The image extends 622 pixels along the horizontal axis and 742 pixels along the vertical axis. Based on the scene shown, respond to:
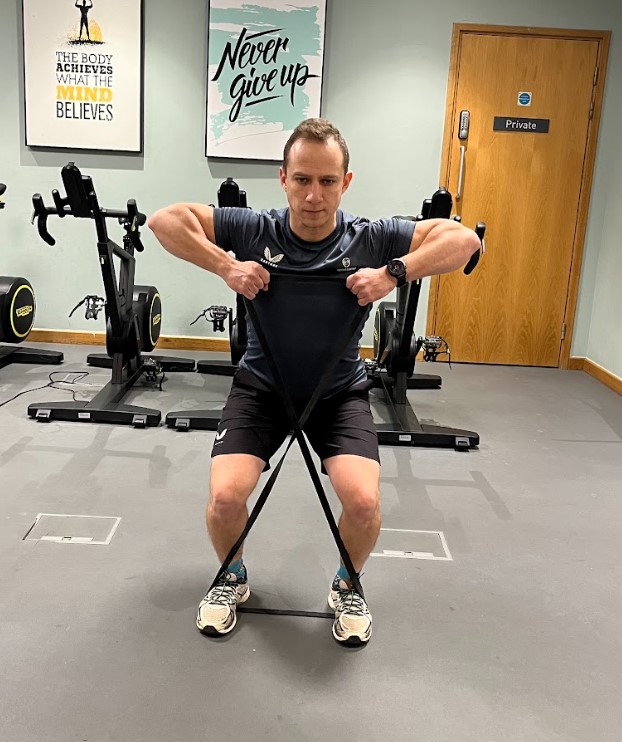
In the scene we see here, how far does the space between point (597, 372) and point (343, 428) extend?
3.91 m

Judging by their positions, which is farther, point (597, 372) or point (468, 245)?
→ point (597, 372)

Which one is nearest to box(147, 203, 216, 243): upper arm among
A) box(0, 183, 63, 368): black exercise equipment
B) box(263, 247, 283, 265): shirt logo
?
box(263, 247, 283, 265): shirt logo

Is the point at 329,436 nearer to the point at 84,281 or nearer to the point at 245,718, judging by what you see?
the point at 245,718

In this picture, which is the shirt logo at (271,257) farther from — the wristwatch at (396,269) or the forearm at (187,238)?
the wristwatch at (396,269)

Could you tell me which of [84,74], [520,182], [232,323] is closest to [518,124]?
[520,182]

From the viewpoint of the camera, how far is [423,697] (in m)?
1.72

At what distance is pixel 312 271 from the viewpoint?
186 cm

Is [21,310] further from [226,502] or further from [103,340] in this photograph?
[226,502]

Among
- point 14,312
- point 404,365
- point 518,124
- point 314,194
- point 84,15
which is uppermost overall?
point 84,15

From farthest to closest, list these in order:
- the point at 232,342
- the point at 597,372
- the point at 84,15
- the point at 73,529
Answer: the point at 597,372 → the point at 84,15 → the point at 232,342 → the point at 73,529

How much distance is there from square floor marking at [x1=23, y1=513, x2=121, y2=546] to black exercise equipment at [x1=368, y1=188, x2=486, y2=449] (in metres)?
1.57

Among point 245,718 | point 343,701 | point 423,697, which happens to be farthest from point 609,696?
point 245,718

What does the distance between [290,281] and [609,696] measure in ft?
4.64

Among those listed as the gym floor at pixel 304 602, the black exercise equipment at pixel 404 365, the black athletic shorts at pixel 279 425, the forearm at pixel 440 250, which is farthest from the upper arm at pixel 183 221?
the black exercise equipment at pixel 404 365
